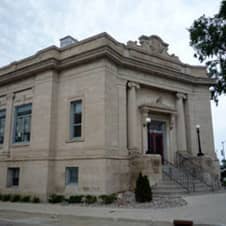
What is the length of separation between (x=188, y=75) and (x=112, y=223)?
15.6 meters

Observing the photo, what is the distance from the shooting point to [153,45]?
21.0 metres

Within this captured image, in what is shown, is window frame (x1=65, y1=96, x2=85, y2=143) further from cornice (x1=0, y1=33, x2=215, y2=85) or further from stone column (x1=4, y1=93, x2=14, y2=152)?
stone column (x1=4, y1=93, x2=14, y2=152)

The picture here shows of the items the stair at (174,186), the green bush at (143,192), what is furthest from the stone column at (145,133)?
the green bush at (143,192)

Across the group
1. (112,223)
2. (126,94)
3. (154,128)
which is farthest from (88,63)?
(112,223)

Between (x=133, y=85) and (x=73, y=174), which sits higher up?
(x=133, y=85)

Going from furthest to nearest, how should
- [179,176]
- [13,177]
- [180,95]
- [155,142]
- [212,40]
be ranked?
[180,95], [155,142], [13,177], [179,176], [212,40]

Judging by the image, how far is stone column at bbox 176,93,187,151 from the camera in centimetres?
2075

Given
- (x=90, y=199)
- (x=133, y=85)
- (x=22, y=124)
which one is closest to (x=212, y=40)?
(x=133, y=85)

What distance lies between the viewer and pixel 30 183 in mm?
17156

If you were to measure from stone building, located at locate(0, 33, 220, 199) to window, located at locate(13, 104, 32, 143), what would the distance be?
0.07 m

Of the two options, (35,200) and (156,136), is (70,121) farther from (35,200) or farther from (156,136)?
(156,136)

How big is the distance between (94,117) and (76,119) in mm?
1738

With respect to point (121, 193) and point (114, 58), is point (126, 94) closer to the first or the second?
point (114, 58)

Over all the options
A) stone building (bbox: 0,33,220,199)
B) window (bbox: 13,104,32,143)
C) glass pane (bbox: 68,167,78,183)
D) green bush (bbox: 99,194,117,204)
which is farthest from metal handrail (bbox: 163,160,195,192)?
window (bbox: 13,104,32,143)
